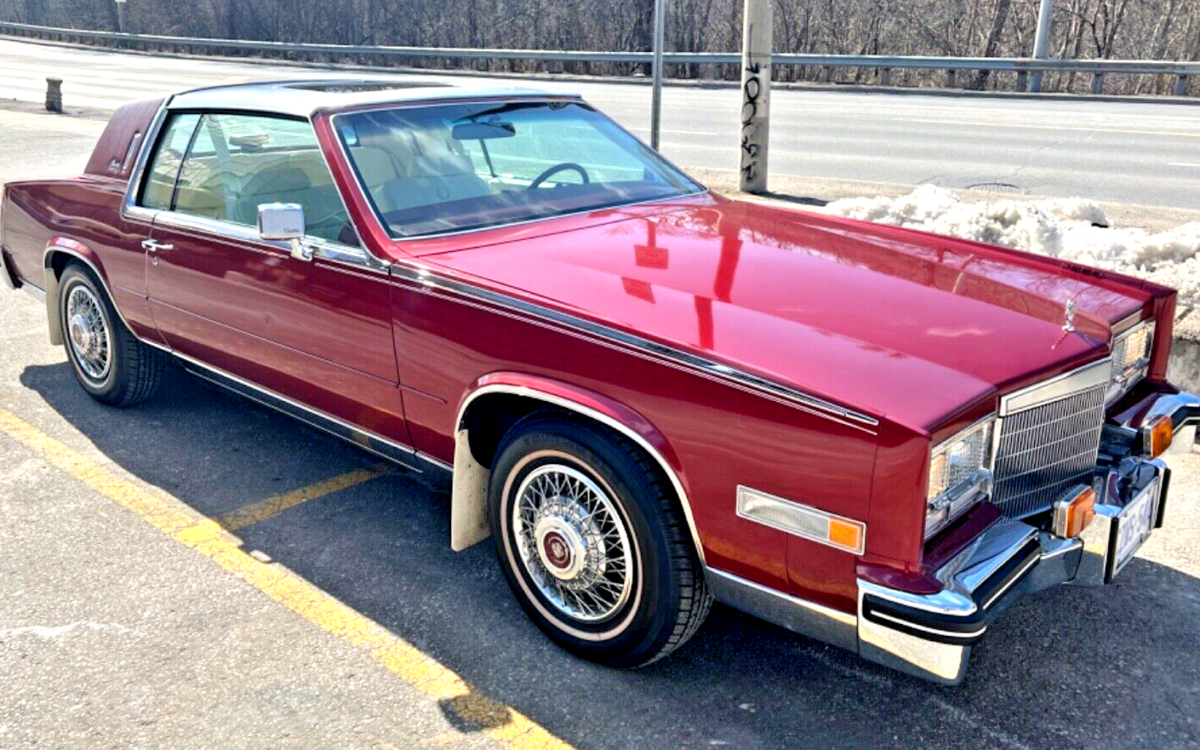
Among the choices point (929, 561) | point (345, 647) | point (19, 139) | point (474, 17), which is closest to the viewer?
point (929, 561)

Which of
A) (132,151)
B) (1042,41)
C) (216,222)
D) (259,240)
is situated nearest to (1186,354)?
(259,240)

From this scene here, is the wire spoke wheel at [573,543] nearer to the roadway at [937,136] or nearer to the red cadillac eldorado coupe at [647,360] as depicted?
the red cadillac eldorado coupe at [647,360]

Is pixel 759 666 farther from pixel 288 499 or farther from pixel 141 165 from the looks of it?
pixel 141 165

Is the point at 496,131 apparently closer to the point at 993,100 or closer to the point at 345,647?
the point at 345,647

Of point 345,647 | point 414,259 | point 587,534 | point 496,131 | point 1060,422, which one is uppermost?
→ point 496,131

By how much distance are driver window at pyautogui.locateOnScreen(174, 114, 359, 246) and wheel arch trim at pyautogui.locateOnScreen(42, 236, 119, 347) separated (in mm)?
764

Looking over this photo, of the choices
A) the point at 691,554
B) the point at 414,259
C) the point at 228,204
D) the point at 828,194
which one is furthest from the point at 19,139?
the point at 691,554

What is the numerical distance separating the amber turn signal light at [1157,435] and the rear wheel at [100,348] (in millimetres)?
4245

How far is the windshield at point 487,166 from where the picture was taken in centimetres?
393

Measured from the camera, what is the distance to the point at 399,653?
11.2 ft

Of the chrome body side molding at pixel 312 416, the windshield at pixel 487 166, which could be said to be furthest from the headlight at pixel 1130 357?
the chrome body side molding at pixel 312 416

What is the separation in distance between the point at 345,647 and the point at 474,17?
30.2 metres

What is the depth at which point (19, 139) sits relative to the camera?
15.8m

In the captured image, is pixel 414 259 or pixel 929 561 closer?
pixel 929 561
